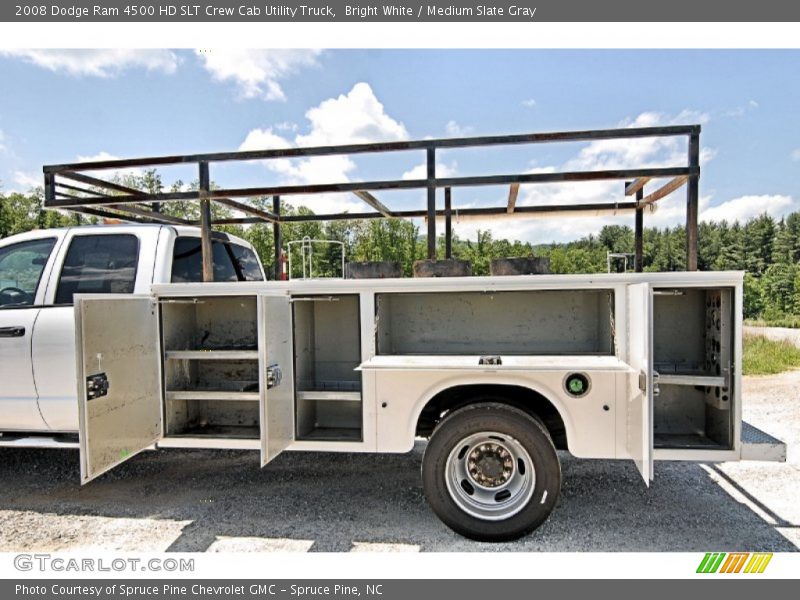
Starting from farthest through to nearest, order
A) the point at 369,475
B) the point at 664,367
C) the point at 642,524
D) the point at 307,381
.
Answer: the point at 369,475 → the point at 307,381 → the point at 664,367 → the point at 642,524

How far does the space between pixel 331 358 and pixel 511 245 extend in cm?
3301

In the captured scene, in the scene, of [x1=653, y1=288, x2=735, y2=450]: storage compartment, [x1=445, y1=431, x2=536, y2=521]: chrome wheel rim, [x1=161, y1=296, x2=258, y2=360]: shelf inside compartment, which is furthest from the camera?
[x1=161, y1=296, x2=258, y2=360]: shelf inside compartment

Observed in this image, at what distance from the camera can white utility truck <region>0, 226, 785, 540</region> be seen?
3.39 meters

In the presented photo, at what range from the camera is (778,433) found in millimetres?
5918

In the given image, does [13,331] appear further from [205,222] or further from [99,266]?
[205,222]

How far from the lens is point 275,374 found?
361 cm

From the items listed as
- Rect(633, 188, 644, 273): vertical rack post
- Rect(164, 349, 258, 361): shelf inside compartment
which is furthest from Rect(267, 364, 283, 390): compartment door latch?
Rect(633, 188, 644, 273): vertical rack post

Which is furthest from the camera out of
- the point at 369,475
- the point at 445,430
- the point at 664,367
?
the point at 369,475

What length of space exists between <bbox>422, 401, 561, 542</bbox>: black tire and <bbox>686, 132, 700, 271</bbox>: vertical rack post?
1.88 m

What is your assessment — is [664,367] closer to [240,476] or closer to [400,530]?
[400,530]

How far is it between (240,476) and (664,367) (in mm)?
3862

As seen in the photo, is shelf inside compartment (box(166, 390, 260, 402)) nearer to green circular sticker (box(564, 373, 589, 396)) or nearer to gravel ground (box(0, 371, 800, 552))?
gravel ground (box(0, 371, 800, 552))

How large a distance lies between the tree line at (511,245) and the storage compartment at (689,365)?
4.17 feet

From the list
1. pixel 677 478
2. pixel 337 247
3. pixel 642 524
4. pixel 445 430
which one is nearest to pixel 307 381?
pixel 445 430
